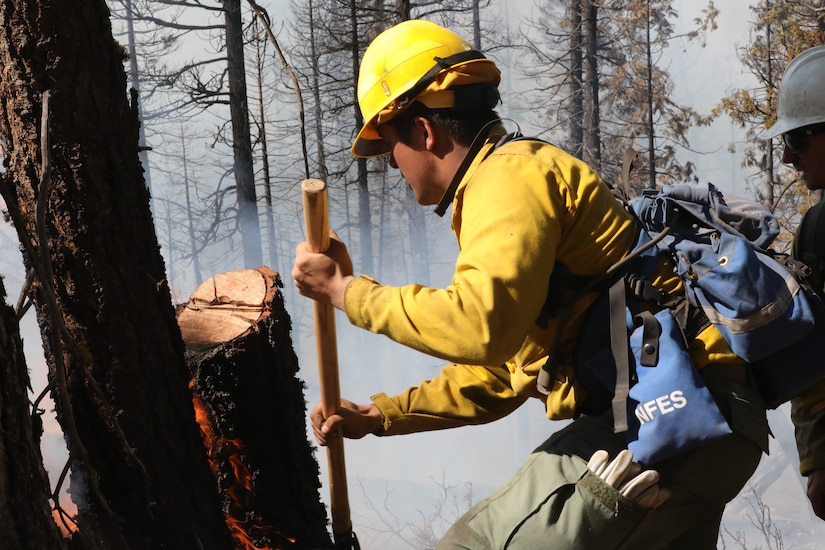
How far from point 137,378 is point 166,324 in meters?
0.22

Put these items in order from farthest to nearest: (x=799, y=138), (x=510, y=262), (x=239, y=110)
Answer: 1. (x=239, y=110)
2. (x=799, y=138)
3. (x=510, y=262)

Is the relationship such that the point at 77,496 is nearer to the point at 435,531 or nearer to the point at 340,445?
the point at 340,445

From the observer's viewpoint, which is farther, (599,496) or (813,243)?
(813,243)

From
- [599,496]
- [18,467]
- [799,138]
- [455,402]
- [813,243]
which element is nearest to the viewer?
[18,467]

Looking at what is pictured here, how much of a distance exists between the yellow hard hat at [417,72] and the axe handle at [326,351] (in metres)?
0.32

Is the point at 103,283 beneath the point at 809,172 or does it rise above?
beneath

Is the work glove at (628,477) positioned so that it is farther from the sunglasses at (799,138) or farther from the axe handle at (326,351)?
the sunglasses at (799,138)

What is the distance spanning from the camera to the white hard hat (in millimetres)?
3403

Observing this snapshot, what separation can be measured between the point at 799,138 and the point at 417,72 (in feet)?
5.71

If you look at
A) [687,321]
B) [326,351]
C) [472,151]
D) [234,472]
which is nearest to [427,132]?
[472,151]

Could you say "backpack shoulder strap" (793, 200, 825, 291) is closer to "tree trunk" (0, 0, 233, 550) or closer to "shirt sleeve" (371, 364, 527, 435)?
"shirt sleeve" (371, 364, 527, 435)

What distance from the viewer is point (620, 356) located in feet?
7.72

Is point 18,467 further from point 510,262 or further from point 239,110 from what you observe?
point 239,110

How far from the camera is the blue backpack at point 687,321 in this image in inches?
89.4
